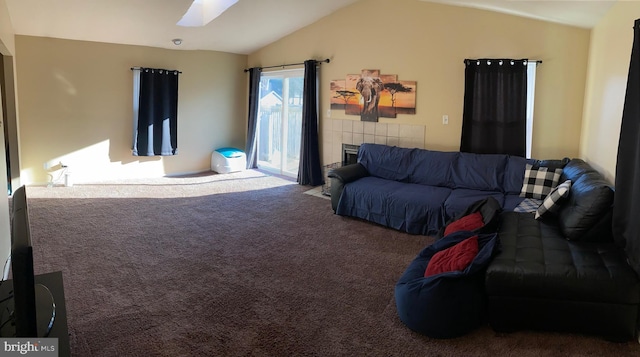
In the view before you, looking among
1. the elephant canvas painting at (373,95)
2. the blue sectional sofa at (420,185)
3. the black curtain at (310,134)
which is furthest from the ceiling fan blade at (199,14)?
the blue sectional sofa at (420,185)

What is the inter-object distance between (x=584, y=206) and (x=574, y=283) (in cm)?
70

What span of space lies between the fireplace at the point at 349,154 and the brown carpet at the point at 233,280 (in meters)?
1.01

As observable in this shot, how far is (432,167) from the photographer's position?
4965mm

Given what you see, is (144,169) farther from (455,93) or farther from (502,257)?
(502,257)

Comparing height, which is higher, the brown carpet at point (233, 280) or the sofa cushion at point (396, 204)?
the sofa cushion at point (396, 204)

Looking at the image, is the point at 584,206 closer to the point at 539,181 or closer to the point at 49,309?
the point at 539,181

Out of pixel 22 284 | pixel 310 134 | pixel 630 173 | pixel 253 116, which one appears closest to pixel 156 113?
pixel 253 116

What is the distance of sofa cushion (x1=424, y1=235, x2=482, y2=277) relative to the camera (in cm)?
264

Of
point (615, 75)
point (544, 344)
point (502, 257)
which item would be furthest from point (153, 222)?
Result: point (615, 75)

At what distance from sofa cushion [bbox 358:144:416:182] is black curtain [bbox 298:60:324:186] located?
1.12m

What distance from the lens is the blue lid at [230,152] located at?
740 cm

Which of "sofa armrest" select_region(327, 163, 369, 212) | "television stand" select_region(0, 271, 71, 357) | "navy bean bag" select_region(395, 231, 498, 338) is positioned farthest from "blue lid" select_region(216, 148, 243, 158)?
"television stand" select_region(0, 271, 71, 357)

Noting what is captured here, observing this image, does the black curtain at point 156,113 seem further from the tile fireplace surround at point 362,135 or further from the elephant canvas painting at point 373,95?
the elephant canvas painting at point 373,95

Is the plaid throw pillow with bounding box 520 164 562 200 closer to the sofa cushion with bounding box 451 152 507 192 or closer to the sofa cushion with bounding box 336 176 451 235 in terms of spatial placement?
the sofa cushion with bounding box 451 152 507 192
